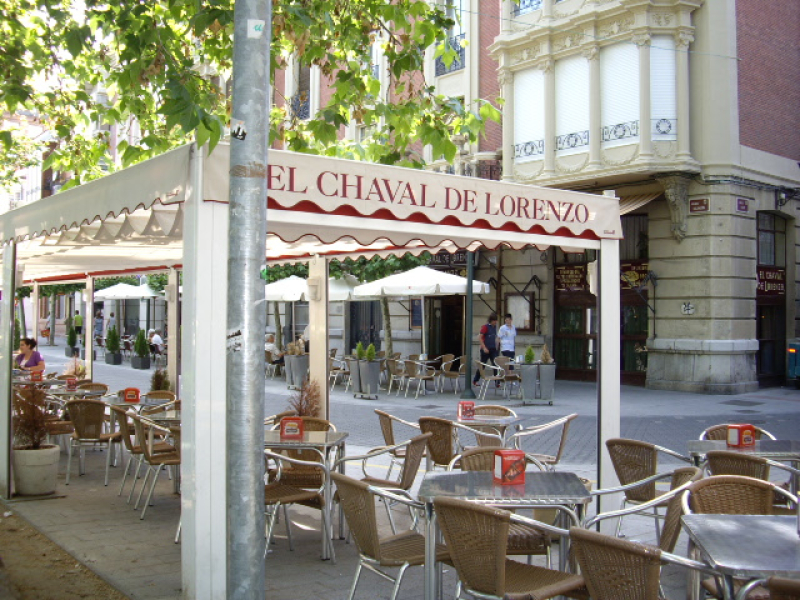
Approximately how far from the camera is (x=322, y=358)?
28.5 feet

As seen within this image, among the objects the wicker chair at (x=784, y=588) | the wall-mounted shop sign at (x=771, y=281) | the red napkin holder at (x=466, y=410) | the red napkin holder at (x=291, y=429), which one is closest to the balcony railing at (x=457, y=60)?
the wall-mounted shop sign at (x=771, y=281)

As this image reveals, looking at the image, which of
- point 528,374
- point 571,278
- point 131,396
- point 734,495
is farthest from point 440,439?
point 571,278

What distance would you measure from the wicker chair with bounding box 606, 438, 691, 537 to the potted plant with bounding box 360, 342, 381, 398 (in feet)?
35.9

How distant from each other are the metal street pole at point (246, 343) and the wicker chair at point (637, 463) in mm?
3189

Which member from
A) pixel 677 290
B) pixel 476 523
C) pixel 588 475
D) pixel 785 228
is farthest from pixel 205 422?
pixel 785 228

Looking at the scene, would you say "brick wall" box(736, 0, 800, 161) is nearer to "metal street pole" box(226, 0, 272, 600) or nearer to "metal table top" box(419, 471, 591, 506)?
"metal table top" box(419, 471, 591, 506)

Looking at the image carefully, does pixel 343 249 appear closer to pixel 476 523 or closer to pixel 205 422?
pixel 205 422

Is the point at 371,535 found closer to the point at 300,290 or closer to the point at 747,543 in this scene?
the point at 747,543

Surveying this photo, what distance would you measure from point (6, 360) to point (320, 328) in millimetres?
3209

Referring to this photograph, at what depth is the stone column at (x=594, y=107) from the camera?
712 inches

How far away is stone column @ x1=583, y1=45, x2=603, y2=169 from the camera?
712 inches

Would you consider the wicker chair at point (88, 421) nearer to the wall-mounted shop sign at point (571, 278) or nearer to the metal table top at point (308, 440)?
the metal table top at point (308, 440)

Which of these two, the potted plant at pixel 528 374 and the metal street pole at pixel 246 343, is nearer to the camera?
the metal street pole at pixel 246 343

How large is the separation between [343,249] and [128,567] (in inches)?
173
